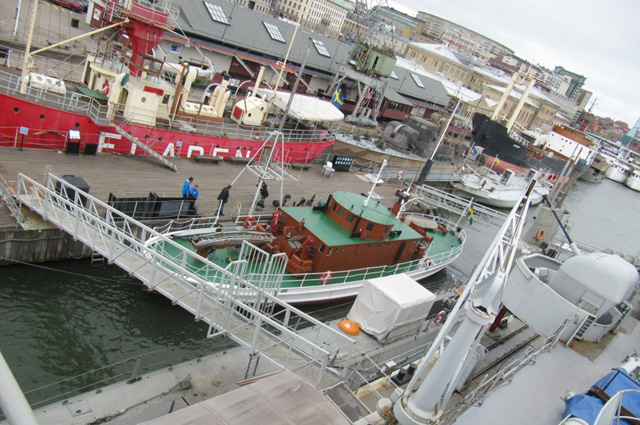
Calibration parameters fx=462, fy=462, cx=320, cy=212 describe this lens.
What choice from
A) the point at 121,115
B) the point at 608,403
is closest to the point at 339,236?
the point at 608,403

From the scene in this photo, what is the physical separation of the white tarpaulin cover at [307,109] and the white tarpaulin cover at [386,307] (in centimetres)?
1965

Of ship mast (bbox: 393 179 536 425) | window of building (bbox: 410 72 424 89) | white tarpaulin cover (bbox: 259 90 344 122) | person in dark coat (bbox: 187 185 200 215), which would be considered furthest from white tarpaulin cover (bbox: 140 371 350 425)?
window of building (bbox: 410 72 424 89)

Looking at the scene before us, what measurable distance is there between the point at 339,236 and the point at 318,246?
1293 millimetres

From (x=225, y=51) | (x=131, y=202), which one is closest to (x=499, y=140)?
(x=225, y=51)

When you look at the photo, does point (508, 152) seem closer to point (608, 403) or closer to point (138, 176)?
point (138, 176)

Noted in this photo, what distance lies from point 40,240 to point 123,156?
8.52 metres

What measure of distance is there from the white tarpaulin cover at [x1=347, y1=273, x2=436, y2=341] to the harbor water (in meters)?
2.77

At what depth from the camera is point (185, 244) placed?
1812 cm

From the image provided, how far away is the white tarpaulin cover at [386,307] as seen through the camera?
16828 millimetres

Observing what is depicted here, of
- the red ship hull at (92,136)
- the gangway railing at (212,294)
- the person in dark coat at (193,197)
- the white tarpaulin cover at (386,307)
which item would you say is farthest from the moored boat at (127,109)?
the white tarpaulin cover at (386,307)

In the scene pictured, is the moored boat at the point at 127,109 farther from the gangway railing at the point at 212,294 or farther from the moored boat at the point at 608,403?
the moored boat at the point at 608,403

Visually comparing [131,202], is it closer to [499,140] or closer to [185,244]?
[185,244]

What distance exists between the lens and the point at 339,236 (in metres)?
20.0

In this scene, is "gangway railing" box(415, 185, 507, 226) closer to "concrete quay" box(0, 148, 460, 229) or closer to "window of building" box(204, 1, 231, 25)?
"concrete quay" box(0, 148, 460, 229)
